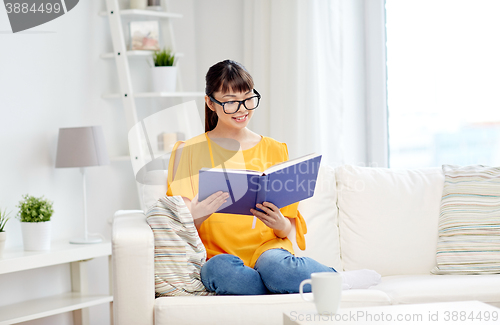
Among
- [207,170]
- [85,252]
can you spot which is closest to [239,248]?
[207,170]

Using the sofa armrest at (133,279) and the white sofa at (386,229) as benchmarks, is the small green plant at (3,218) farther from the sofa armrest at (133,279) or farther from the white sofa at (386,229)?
the sofa armrest at (133,279)

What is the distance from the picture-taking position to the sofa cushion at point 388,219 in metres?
2.00

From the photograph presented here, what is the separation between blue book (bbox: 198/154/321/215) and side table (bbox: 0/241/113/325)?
1.05 metres

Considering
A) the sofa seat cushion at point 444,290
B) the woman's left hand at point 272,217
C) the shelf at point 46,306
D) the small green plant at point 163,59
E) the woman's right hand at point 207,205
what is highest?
the small green plant at point 163,59

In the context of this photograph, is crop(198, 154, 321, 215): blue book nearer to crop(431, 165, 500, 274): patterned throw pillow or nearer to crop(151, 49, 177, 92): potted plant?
crop(431, 165, 500, 274): patterned throw pillow

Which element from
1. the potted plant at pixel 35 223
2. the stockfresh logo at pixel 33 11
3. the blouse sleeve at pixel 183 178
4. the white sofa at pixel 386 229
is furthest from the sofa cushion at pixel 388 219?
the stockfresh logo at pixel 33 11

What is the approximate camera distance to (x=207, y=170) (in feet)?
4.84

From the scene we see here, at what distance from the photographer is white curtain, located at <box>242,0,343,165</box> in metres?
2.76

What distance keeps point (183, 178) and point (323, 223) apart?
23.8 inches

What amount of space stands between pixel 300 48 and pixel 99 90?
1.11 meters

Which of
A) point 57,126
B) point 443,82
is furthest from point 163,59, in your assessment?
point 443,82

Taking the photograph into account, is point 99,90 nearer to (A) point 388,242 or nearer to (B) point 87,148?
(B) point 87,148

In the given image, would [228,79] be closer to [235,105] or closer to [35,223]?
[235,105]

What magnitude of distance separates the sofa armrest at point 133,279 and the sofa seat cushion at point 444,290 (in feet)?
2.55
